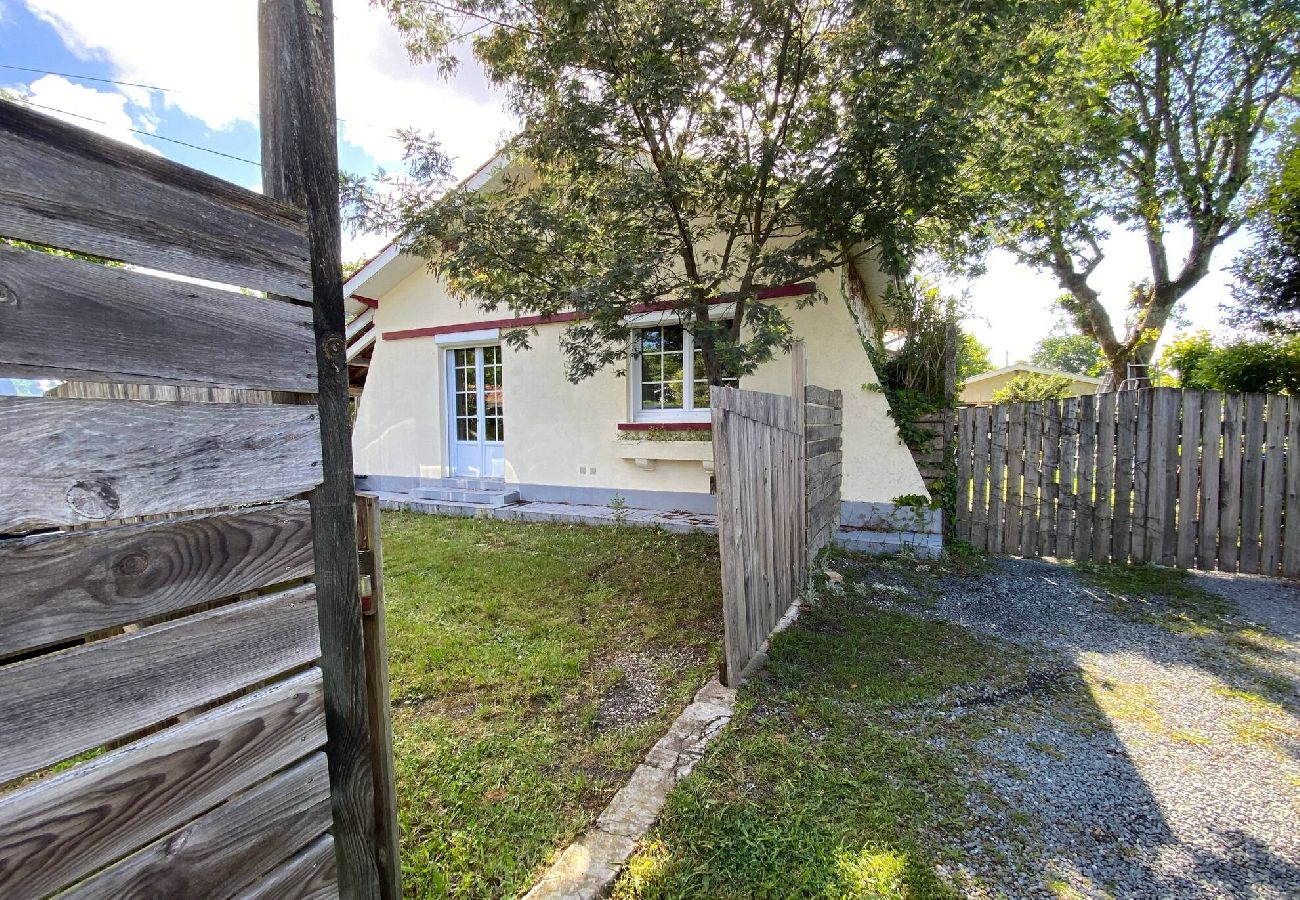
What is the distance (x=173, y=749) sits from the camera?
37.5 inches

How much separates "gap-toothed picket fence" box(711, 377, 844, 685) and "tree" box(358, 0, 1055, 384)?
1.24 m

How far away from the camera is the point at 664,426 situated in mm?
7555

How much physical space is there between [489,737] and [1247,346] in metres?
8.07

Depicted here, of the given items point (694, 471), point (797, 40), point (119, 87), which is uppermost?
point (797, 40)

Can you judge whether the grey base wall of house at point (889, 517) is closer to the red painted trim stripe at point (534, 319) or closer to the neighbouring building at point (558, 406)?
the neighbouring building at point (558, 406)

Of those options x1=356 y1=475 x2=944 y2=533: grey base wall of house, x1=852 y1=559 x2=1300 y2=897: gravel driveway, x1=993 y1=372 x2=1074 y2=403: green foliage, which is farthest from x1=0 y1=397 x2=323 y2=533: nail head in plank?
x1=993 y1=372 x2=1074 y2=403: green foliage

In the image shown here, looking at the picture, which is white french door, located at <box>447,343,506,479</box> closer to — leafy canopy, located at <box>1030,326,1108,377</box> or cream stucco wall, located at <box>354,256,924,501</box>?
cream stucco wall, located at <box>354,256,924,501</box>

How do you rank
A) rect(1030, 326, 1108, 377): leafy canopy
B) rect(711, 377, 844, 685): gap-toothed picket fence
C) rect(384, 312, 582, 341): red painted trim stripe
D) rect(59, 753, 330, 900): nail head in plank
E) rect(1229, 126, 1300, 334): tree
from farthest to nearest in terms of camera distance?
rect(1030, 326, 1108, 377): leafy canopy < rect(384, 312, 582, 341): red painted trim stripe < rect(1229, 126, 1300, 334): tree < rect(711, 377, 844, 685): gap-toothed picket fence < rect(59, 753, 330, 900): nail head in plank

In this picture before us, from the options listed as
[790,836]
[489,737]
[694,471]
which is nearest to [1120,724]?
[790,836]

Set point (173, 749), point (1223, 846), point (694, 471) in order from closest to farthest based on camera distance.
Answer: point (173, 749), point (1223, 846), point (694, 471)

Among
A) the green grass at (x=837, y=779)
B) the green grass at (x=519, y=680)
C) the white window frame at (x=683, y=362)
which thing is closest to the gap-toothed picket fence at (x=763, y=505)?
the green grass at (x=837, y=779)

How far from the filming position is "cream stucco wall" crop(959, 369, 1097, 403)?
23438 mm

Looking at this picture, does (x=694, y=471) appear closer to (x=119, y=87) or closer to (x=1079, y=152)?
(x=119, y=87)

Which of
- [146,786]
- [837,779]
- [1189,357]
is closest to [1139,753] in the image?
[837,779]
